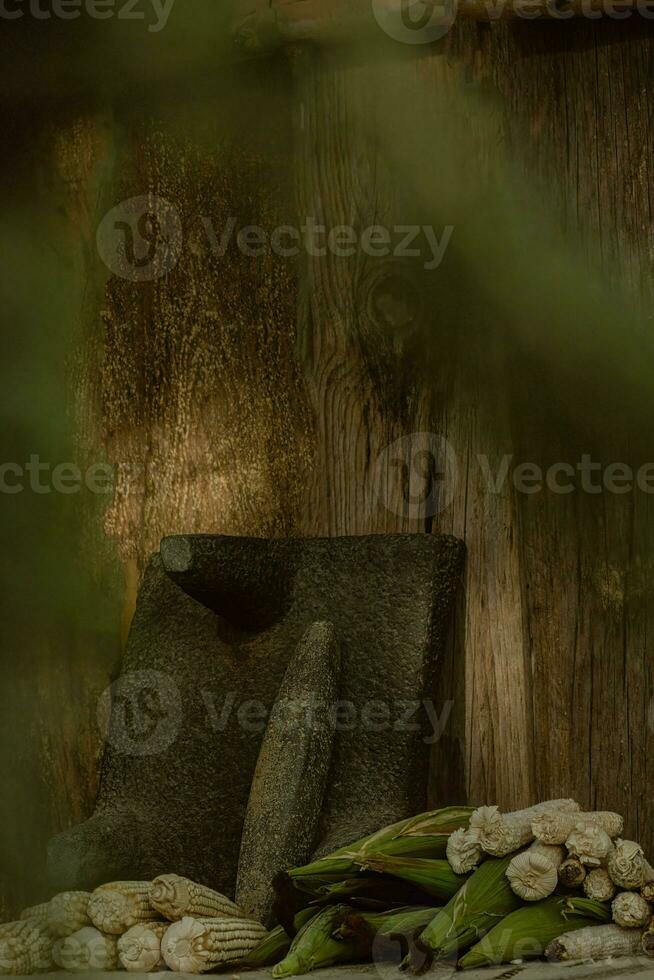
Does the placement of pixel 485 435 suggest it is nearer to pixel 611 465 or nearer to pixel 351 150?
pixel 611 465

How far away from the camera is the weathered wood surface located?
1711mm

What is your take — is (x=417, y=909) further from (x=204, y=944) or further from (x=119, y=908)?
(x=119, y=908)

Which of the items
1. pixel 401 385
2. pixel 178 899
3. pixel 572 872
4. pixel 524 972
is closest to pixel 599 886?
pixel 572 872

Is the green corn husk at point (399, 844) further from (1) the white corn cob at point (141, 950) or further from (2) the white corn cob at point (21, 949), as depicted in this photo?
(2) the white corn cob at point (21, 949)

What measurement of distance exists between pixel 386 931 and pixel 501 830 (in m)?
0.17

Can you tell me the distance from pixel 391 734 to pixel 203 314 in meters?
0.78

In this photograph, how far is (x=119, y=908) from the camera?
1.37 meters

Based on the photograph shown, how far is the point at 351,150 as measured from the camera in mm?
1918

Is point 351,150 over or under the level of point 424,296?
over

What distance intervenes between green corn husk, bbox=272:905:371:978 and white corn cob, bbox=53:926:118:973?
0.67 ft

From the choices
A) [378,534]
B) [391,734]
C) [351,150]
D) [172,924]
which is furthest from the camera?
[351,150]

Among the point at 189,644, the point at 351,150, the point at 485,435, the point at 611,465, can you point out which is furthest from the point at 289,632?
the point at 351,150

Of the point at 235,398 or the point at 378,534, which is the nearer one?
the point at 378,534

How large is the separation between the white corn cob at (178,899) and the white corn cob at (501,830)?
337 mm
